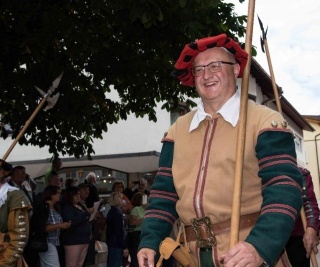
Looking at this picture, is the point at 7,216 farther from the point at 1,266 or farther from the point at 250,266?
the point at 250,266

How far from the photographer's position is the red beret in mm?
3189

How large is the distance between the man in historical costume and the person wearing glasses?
2.70 meters

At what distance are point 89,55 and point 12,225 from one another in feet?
19.9

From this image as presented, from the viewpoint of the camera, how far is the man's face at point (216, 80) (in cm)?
323

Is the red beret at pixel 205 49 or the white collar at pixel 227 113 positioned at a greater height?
the red beret at pixel 205 49

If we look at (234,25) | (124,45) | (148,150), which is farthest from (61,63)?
(148,150)

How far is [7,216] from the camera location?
5773mm

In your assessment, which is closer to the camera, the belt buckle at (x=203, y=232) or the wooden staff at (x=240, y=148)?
the wooden staff at (x=240, y=148)

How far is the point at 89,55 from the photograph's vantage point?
1130 centimetres

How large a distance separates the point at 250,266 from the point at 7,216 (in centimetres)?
371

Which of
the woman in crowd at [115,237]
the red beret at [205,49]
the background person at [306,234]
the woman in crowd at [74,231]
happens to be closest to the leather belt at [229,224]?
the red beret at [205,49]

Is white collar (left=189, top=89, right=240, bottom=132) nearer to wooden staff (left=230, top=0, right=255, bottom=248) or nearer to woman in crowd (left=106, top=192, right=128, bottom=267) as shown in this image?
wooden staff (left=230, top=0, right=255, bottom=248)

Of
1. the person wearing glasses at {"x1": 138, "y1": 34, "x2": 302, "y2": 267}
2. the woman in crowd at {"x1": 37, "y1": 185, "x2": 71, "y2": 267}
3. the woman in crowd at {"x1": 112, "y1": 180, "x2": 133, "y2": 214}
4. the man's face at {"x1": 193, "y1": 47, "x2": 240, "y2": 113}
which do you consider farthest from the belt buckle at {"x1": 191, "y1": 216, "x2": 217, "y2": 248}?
the woman in crowd at {"x1": 112, "y1": 180, "x2": 133, "y2": 214}

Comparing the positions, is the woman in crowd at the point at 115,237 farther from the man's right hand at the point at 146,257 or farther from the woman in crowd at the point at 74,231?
the man's right hand at the point at 146,257
